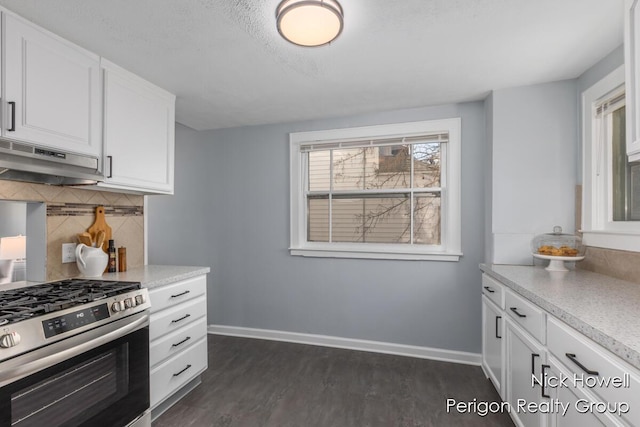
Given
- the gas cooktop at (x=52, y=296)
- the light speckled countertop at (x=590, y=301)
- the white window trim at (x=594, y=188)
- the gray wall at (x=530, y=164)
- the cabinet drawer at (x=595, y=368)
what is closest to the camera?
the cabinet drawer at (x=595, y=368)

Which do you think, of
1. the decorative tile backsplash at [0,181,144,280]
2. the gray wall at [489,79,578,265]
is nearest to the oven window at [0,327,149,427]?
the decorative tile backsplash at [0,181,144,280]

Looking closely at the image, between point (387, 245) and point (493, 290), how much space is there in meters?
1.11

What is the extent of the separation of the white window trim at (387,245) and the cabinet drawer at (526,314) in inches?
38.7

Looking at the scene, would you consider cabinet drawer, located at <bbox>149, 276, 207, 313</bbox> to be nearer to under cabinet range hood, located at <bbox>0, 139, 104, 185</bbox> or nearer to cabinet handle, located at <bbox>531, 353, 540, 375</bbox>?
under cabinet range hood, located at <bbox>0, 139, 104, 185</bbox>

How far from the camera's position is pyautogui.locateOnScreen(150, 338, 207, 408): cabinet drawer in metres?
2.06

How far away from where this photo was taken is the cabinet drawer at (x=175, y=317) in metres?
2.06

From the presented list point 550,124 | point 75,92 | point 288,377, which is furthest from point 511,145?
point 75,92

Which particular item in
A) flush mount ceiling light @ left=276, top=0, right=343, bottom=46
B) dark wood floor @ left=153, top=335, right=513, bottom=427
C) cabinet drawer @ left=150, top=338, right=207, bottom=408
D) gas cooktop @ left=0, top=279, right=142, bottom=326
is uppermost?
flush mount ceiling light @ left=276, top=0, right=343, bottom=46

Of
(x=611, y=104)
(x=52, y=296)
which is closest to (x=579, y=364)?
(x=611, y=104)

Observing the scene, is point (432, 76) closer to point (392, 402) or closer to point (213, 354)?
point (392, 402)

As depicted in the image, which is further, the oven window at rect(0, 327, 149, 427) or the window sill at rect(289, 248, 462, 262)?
the window sill at rect(289, 248, 462, 262)

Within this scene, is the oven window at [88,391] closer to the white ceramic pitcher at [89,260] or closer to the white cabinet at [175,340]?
the white cabinet at [175,340]

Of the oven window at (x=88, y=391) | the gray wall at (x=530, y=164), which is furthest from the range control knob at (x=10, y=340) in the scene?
the gray wall at (x=530, y=164)

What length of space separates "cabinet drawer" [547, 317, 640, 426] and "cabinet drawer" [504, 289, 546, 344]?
7 cm
